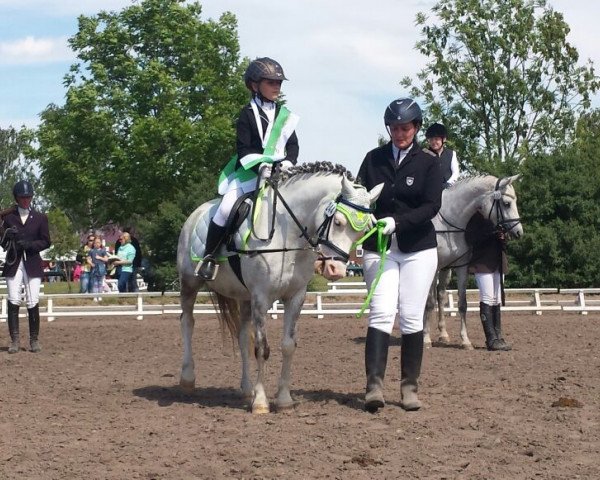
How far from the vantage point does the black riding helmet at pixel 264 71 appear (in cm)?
924

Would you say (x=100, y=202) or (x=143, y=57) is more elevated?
(x=143, y=57)

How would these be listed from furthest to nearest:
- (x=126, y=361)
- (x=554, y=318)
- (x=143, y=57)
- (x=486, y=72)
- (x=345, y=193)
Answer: (x=143, y=57) → (x=486, y=72) → (x=554, y=318) → (x=126, y=361) → (x=345, y=193)

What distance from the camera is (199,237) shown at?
33.3ft

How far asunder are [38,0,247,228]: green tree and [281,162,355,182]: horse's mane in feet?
108

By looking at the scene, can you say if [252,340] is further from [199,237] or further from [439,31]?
[439,31]

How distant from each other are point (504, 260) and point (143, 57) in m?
33.9

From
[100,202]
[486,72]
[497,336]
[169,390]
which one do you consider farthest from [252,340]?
[100,202]

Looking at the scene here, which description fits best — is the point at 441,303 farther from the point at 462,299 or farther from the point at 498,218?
the point at 498,218

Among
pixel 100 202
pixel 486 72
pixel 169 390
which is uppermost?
pixel 486 72

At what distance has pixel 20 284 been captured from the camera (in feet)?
49.7

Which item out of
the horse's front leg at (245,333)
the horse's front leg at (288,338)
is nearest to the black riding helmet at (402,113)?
the horse's front leg at (288,338)

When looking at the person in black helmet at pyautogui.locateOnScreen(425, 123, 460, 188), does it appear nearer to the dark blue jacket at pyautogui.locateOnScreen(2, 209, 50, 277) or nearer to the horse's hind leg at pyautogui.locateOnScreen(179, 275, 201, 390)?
the horse's hind leg at pyautogui.locateOnScreen(179, 275, 201, 390)

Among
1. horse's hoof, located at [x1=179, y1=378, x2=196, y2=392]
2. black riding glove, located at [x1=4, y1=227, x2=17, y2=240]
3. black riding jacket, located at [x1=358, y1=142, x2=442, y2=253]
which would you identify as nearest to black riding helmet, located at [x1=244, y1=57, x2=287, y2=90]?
black riding jacket, located at [x1=358, y1=142, x2=442, y2=253]

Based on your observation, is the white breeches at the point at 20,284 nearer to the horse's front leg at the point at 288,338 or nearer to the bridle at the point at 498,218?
the bridle at the point at 498,218
